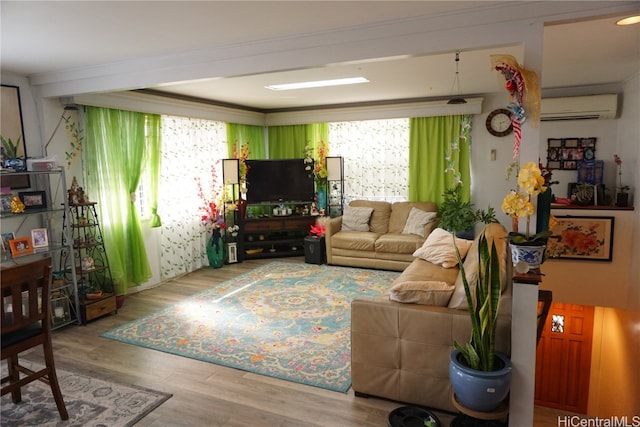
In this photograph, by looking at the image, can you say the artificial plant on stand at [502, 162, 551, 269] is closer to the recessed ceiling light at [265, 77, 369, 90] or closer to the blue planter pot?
the blue planter pot

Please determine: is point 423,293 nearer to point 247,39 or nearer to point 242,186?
point 247,39

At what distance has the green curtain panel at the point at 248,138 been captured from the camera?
643cm

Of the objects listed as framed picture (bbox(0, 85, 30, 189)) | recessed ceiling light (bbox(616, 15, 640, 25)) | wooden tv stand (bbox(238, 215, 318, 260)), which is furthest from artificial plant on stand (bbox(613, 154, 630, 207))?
framed picture (bbox(0, 85, 30, 189))

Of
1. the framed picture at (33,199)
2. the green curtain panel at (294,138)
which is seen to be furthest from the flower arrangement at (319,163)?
the framed picture at (33,199)

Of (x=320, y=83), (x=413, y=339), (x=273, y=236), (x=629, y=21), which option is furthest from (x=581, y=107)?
(x=273, y=236)

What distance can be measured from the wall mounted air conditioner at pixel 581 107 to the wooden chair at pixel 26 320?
207 inches

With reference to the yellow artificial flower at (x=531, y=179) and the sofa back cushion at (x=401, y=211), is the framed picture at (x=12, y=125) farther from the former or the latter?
the sofa back cushion at (x=401, y=211)

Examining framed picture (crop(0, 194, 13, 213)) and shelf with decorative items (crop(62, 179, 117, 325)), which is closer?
framed picture (crop(0, 194, 13, 213))

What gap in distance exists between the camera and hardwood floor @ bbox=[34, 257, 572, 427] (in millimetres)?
2455

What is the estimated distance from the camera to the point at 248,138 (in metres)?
6.86

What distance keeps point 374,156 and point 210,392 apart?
467cm

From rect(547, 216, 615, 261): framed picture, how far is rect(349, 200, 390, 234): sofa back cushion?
2.35m

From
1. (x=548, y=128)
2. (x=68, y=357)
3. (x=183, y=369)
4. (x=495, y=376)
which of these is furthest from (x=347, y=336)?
(x=548, y=128)

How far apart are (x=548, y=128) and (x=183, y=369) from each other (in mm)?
5267
